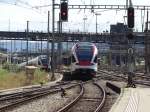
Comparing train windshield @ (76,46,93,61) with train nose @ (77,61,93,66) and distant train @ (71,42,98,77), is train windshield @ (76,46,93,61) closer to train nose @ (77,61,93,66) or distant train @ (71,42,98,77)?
distant train @ (71,42,98,77)

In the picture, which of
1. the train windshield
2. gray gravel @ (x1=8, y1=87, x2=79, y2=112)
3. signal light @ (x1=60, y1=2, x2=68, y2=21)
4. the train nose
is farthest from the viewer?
the train nose

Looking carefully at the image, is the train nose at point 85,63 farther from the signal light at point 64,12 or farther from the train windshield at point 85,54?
the signal light at point 64,12

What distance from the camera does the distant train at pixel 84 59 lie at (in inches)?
1879

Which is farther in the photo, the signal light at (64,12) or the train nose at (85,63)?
the train nose at (85,63)

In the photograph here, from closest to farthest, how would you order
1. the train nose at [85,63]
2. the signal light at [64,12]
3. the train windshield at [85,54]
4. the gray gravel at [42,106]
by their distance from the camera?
the gray gravel at [42,106] → the signal light at [64,12] → the train windshield at [85,54] → the train nose at [85,63]

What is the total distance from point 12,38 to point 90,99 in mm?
126515

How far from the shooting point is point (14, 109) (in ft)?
64.9

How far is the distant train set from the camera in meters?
47.7

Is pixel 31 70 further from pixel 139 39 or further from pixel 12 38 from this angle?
pixel 12 38

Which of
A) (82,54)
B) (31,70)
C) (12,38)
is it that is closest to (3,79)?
(31,70)

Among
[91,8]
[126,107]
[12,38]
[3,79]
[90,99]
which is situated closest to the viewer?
[126,107]

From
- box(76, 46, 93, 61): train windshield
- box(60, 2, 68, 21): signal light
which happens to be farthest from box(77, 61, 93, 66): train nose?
box(60, 2, 68, 21): signal light

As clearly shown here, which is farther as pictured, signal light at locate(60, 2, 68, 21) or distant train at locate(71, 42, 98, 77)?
distant train at locate(71, 42, 98, 77)

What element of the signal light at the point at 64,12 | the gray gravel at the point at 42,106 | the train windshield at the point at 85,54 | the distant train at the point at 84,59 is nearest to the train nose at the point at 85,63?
the distant train at the point at 84,59
